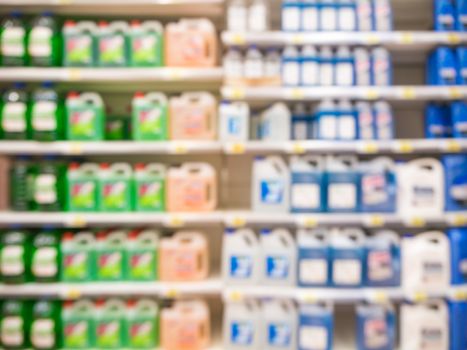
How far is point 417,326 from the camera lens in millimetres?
2969

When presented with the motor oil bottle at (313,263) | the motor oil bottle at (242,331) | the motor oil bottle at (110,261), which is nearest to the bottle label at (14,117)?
the motor oil bottle at (110,261)

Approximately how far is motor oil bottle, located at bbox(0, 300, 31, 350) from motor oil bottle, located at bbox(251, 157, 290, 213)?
172 centimetres

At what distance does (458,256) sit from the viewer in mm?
3014

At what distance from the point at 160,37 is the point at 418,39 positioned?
1745 millimetres

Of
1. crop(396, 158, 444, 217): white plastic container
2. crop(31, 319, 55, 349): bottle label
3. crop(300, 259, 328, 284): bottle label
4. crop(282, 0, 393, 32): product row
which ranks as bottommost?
crop(31, 319, 55, 349): bottle label

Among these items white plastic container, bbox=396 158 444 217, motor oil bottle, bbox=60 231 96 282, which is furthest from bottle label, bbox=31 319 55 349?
white plastic container, bbox=396 158 444 217

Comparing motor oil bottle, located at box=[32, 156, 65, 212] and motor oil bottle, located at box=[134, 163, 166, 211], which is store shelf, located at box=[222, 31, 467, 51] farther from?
motor oil bottle, located at box=[32, 156, 65, 212]

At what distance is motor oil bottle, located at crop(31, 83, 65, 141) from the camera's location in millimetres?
3074

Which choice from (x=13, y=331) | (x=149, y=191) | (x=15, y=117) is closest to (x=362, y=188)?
(x=149, y=191)

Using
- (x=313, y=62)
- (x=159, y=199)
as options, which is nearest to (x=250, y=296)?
(x=159, y=199)

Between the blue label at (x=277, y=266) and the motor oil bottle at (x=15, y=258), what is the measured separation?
164 centimetres

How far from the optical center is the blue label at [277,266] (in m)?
3.02

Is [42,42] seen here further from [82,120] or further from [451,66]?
[451,66]

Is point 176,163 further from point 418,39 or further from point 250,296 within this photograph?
point 418,39
